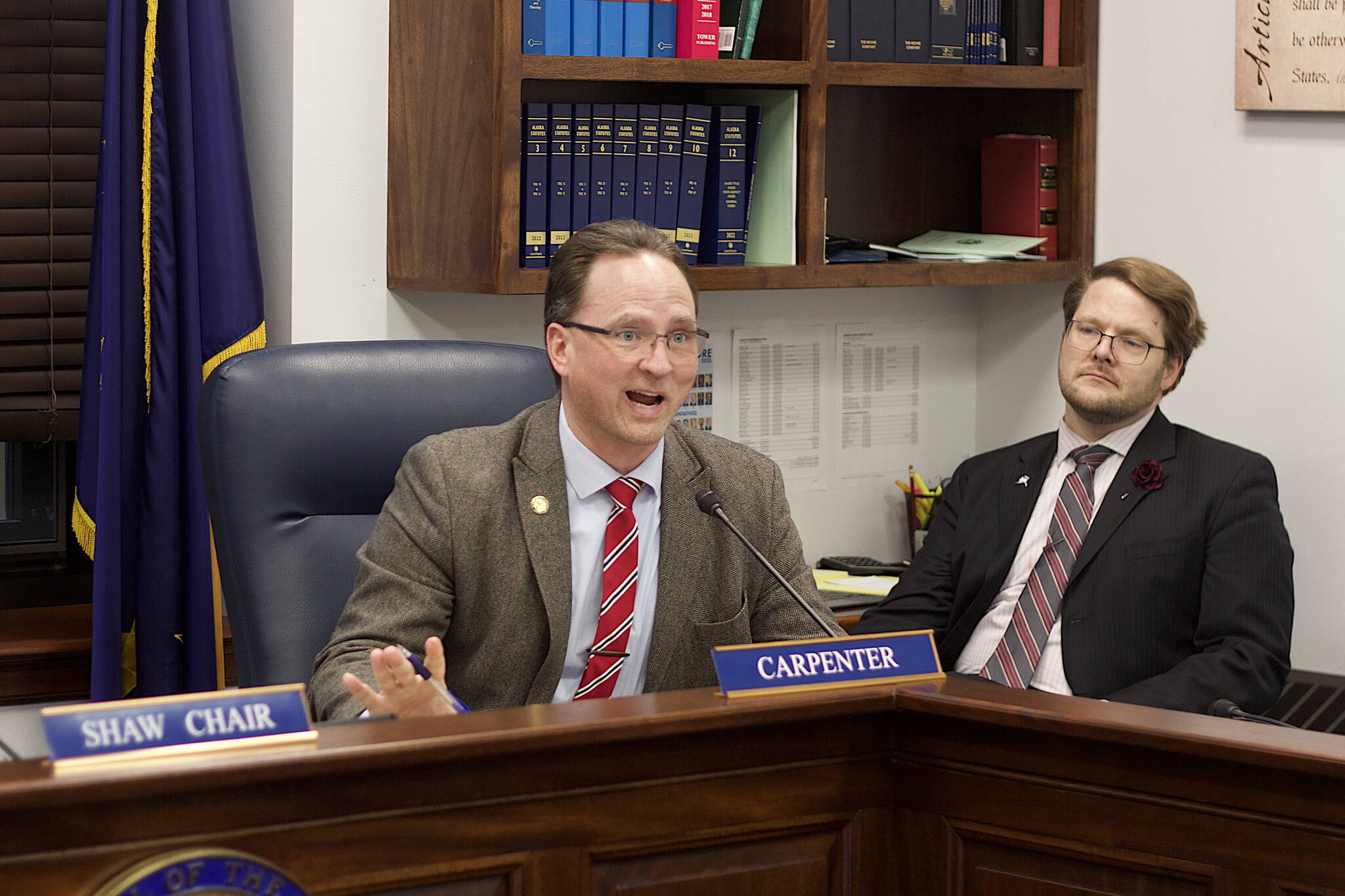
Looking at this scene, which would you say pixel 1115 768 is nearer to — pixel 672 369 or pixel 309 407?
pixel 672 369

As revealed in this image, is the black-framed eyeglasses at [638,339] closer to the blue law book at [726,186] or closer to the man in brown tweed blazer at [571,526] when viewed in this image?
the man in brown tweed blazer at [571,526]

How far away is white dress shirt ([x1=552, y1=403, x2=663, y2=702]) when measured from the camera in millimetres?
1774

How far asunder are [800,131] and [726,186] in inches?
7.0

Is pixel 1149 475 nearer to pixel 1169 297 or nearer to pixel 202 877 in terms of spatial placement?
pixel 1169 297

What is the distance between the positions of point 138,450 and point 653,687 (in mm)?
1137

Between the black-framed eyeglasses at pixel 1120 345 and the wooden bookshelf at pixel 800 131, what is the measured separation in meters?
0.53

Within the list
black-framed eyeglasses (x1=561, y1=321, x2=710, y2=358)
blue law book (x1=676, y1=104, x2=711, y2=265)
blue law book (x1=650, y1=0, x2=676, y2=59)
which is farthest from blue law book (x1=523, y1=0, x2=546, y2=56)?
black-framed eyeglasses (x1=561, y1=321, x2=710, y2=358)

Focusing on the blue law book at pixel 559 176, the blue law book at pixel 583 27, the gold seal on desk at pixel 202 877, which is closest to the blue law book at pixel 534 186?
the blue law book at pixel 559 176

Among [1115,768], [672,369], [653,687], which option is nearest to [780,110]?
[672,369]

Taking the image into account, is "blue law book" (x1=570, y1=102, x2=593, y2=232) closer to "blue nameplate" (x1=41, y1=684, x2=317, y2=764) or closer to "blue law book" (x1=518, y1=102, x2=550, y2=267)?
"blue law book" (x1=518, y1=102, x2=550, y2=267)

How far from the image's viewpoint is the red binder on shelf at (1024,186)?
312 cm

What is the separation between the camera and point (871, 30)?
9.41 feet

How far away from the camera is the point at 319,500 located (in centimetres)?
191

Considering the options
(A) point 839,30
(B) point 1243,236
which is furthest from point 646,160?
(B) point 1243,236
